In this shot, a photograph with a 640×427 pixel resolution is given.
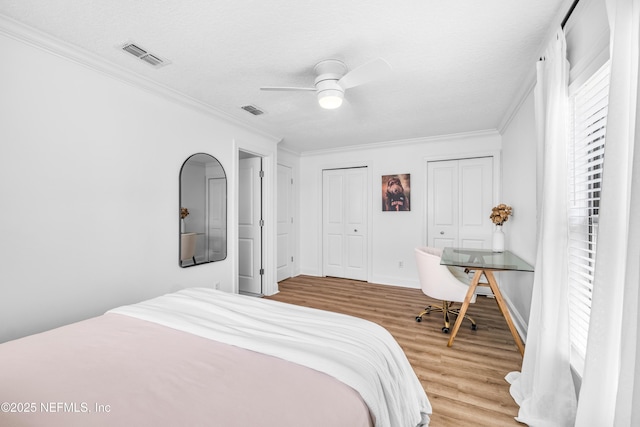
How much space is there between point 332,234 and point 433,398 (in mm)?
3731

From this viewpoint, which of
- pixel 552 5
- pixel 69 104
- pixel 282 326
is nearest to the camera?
pixel 282 326

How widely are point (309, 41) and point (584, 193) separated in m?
2.07

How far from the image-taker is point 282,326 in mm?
1491

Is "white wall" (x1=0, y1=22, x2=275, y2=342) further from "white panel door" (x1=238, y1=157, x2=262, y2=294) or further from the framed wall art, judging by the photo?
the framed wall art

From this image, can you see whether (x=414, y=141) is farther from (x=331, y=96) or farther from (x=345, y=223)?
(x=331, y=96)

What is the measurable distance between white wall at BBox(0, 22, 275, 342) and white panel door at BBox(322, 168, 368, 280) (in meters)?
3.02

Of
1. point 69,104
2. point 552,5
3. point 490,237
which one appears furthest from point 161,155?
point 490,237

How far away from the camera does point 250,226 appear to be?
4430 mm

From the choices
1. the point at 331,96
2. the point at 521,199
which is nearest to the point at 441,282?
the point at 521,199

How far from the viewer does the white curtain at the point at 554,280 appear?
1574 millimetres

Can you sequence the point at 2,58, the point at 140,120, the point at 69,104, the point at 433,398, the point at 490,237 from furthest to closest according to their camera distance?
the point at 490,237 < the point at 140,120 < the point at 69,104 < the point at 433,398 < the point at 2,58

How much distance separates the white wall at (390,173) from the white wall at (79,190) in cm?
300

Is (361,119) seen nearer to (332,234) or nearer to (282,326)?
(332,234)

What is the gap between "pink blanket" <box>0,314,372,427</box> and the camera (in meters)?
0.85
